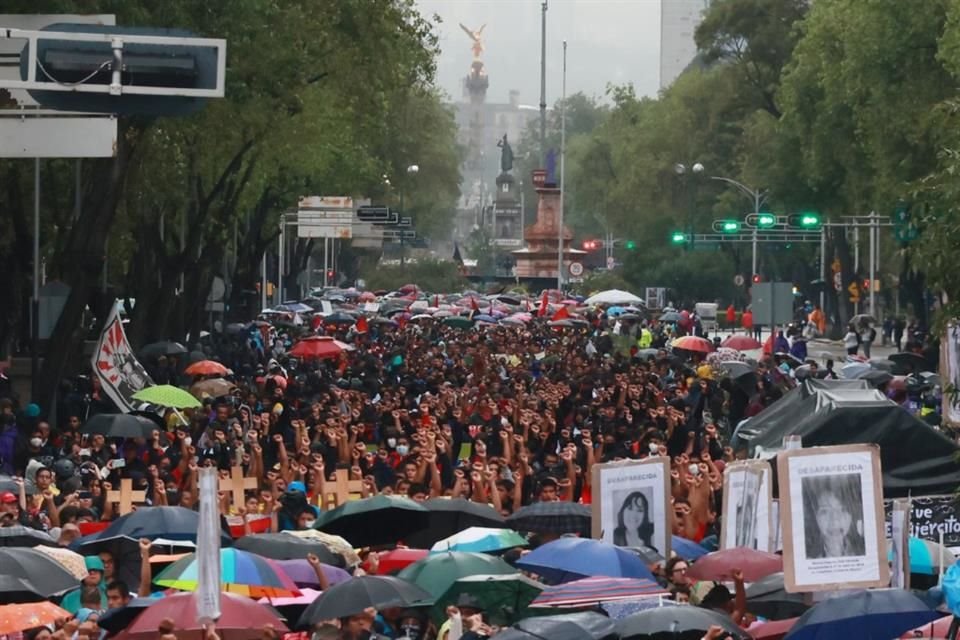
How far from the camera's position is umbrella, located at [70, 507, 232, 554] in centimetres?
1455

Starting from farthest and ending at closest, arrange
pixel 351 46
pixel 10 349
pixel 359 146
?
pixel 359 146
pixel 10 349
pixel 351 46

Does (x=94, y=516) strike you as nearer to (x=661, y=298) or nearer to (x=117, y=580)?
(x=117, y=580)

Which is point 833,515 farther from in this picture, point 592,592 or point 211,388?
point 211,388

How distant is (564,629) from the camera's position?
34.6 feet

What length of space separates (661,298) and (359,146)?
33299mm

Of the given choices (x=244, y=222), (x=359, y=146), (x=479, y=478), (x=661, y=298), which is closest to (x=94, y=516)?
(x=479, y=478)

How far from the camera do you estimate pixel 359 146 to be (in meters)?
55.0

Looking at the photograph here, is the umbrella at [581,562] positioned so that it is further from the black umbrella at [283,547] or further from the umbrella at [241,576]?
the umbrella at [241,576]

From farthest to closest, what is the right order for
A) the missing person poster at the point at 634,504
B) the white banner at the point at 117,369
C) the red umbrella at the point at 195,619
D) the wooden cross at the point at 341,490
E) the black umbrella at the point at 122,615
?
the white banner at the point at 117,369 < the wooden cross at the point at 341,490 < the missing person poster at the point at 634,504 < the black umbrella at the point at 122,615 < the red umbrella at the point at 195,619

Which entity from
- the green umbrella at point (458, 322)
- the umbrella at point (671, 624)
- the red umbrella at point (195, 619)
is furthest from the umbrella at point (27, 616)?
the green umbrella at point (458, 322)

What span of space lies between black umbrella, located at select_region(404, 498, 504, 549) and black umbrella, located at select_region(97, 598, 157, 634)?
4.75m

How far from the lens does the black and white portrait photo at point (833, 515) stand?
40.7ft

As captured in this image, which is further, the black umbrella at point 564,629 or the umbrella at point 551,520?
the umbrella at point 551,520

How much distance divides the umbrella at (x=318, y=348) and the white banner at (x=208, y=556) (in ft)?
93.0
